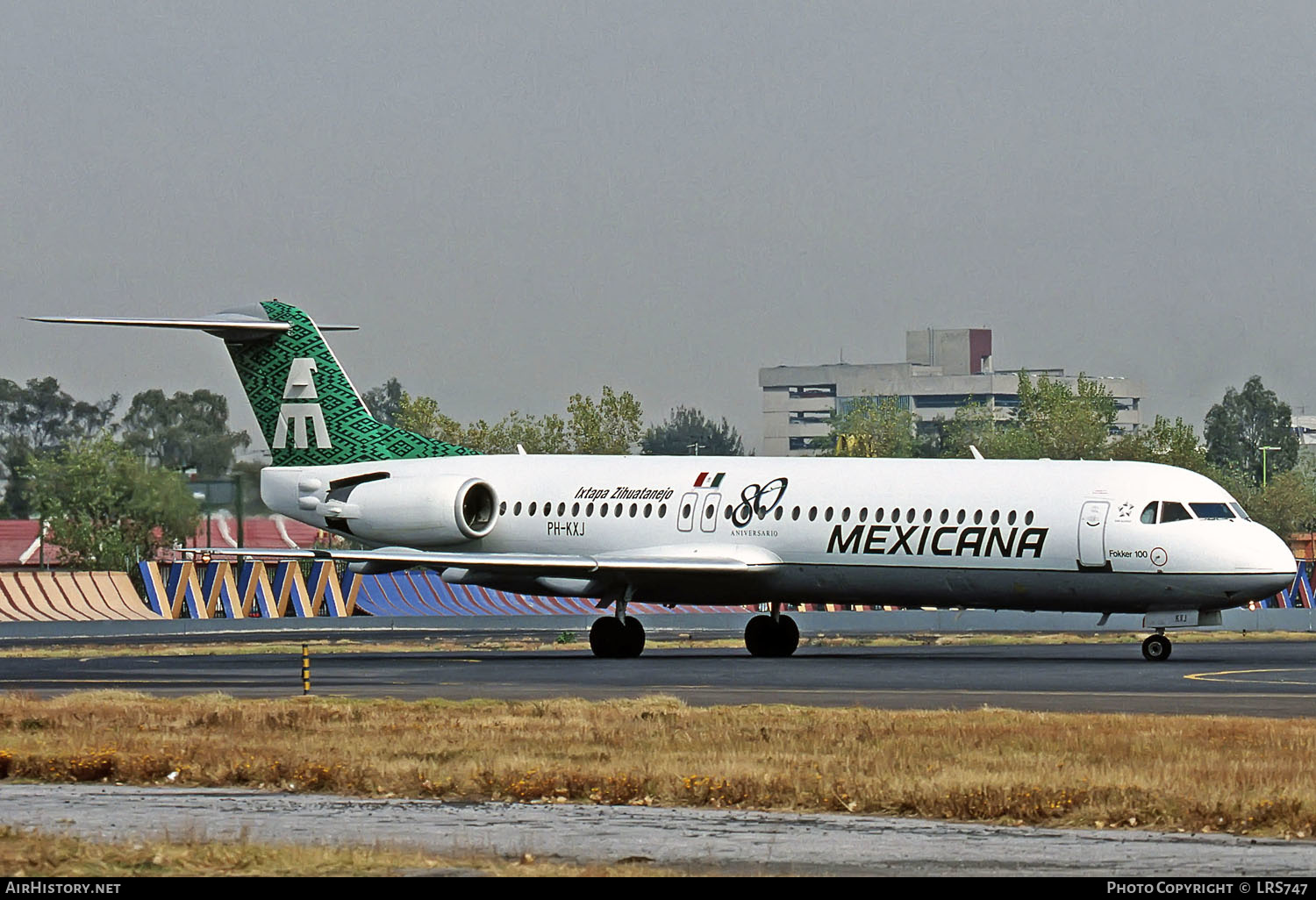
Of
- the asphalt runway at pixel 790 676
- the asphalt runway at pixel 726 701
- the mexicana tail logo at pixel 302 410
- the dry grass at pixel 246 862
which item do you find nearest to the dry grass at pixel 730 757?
the asphalt runway at pixel 726 701

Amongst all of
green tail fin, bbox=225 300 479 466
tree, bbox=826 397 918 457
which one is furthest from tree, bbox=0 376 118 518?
green tail fin, bbox=225 300 479 466

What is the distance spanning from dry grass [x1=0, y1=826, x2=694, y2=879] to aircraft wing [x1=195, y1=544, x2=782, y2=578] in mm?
27181

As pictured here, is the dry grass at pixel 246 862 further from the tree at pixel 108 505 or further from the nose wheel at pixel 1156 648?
the tree at pixel 108 505

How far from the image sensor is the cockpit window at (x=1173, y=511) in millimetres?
36781

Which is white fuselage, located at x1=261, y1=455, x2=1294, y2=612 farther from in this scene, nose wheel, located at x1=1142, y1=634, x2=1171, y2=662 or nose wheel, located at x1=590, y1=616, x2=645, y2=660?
nose wheel, located at x1=590, y1=616, x2=645, y2=660

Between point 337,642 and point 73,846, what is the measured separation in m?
36.9

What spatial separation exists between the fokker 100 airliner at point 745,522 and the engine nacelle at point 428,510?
0.15 feet

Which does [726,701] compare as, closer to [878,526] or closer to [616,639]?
[878,526]

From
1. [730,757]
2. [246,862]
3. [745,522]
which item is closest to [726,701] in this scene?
[730,757]

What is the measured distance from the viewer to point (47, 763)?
59.2 feet

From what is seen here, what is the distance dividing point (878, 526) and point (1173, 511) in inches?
200
